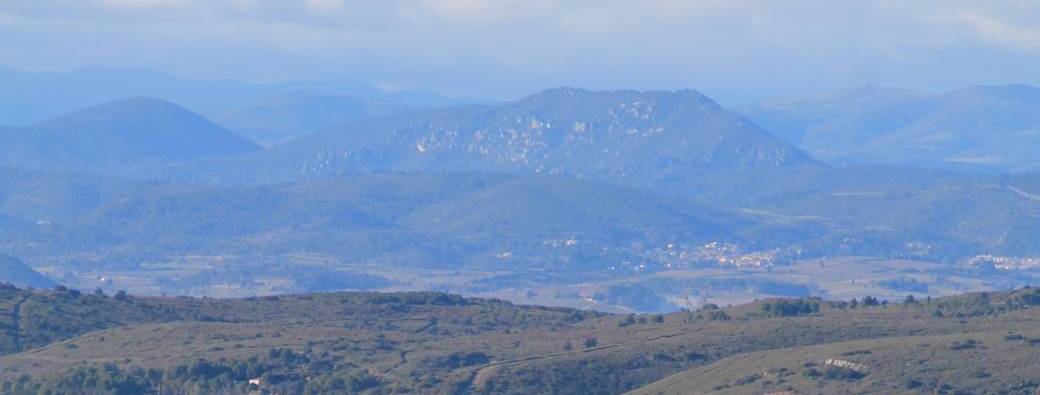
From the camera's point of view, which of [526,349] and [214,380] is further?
[526,349]

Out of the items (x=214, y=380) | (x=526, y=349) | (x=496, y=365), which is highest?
(x=526, y=349)

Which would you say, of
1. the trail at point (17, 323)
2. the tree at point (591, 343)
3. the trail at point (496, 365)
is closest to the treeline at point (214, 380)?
the trail at point (496, 365)

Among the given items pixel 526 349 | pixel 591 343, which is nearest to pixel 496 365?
pixel 526 349

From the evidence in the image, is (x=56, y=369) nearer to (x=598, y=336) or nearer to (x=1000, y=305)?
(x=598, y=336)

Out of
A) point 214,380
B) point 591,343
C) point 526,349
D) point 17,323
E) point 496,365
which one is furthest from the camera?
point 17,323

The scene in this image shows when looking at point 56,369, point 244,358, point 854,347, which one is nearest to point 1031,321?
point 854,347

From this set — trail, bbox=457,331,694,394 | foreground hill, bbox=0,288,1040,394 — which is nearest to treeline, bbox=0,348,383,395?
foreground hill, bbox=0,288,1040,394

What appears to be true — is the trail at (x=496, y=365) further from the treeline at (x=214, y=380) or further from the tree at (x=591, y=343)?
the treeline at (x=214, y=380)

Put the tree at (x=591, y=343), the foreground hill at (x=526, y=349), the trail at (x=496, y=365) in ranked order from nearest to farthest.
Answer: the foreground hill at (x=526, y=349) → the trail at (x=496, y=365) → the tree at (x=591, y=343)

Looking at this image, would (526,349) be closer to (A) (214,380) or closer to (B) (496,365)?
(B) (496,365)
